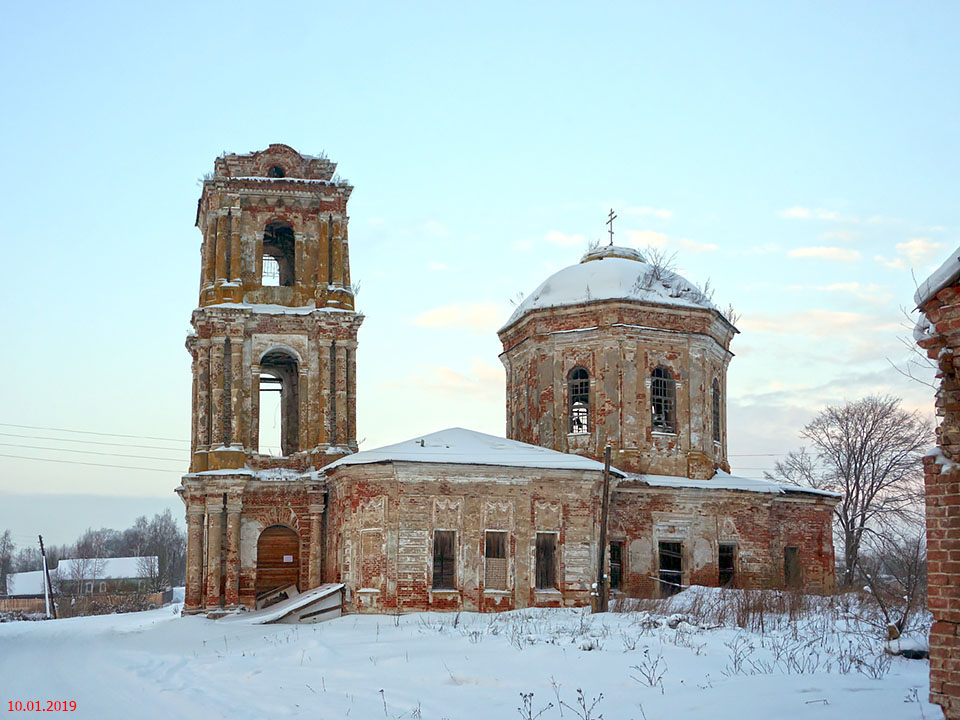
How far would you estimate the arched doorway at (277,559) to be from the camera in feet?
85.2

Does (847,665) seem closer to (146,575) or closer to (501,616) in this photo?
(501,616)

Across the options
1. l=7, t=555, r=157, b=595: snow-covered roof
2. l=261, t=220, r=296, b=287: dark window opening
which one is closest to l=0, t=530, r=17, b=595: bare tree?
l=7, t=555, r=157, b=595: snow-covered roof

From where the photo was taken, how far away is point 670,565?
26.8 metres

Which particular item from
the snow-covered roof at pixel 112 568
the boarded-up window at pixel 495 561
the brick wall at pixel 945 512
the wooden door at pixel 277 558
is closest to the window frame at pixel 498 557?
the boarded-up window at pixel 495 561

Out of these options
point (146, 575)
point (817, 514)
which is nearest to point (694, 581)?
point (817, 514)

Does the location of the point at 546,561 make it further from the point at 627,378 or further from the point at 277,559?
the point at 277,559

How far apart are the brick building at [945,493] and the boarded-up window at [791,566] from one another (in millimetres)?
21592

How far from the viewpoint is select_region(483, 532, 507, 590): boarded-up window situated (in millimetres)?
23328

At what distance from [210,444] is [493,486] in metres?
8.06

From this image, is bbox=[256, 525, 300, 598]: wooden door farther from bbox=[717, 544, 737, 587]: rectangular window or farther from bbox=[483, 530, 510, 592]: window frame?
bbox=[717, 544, 737, 587]: rectangular window

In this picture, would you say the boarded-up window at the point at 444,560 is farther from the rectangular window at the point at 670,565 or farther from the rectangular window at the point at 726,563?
the rectangular window at the point at 726,563

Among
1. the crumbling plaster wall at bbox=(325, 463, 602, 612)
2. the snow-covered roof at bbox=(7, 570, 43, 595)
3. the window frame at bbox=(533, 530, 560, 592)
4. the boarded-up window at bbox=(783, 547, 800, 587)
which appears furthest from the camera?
the snow-covered roof at bbox=(7, 570, 43, 595)

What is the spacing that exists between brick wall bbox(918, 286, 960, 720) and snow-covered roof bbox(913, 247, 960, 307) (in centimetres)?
6

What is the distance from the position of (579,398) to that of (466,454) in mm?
5270
